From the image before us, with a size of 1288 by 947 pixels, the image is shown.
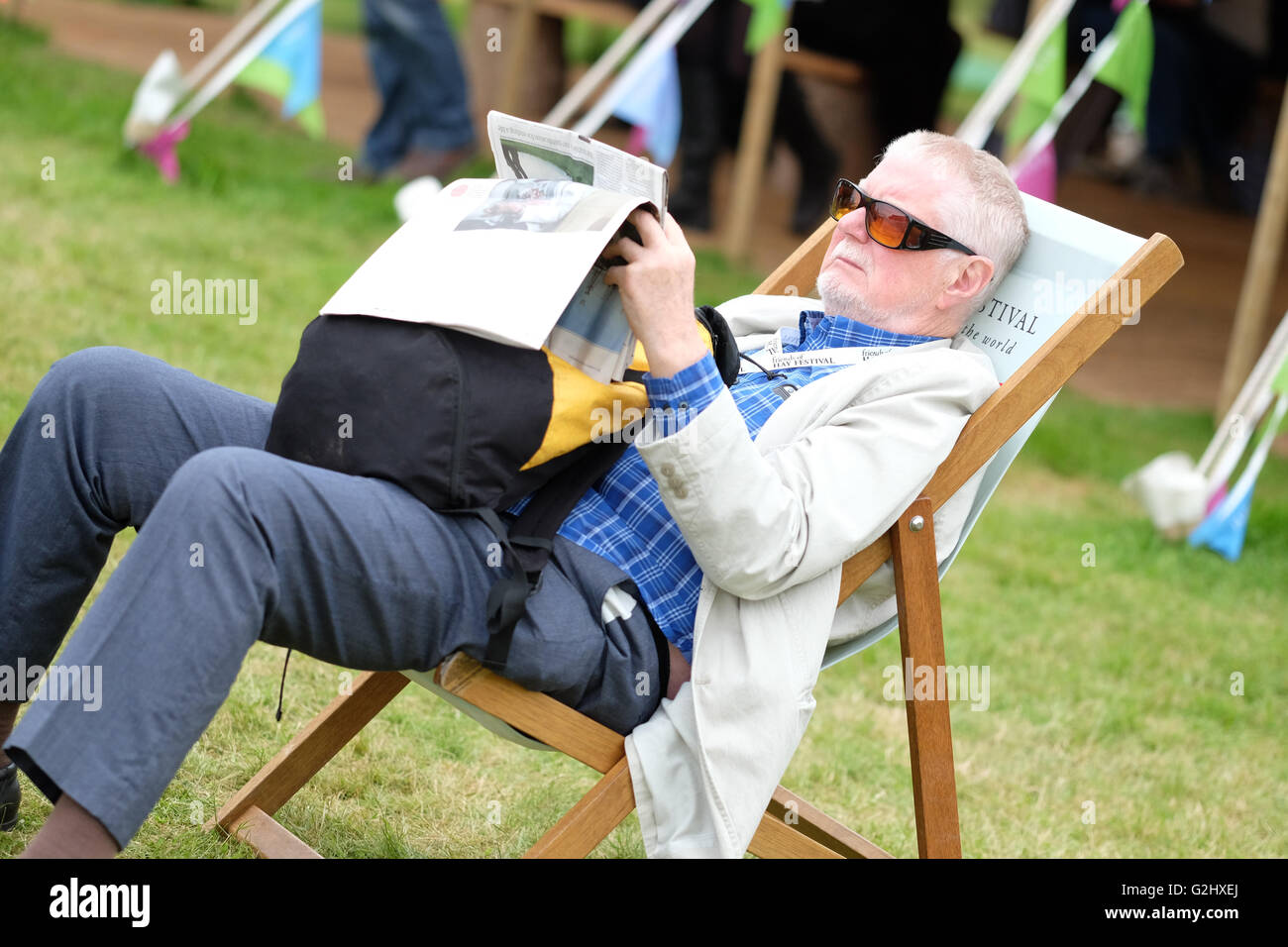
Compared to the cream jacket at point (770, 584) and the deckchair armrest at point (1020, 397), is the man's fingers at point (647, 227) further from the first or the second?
the deckchair armrest at point (1020, 397)

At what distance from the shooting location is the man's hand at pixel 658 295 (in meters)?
2.06

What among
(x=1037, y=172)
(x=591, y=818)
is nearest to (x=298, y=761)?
(x=591, y=818)

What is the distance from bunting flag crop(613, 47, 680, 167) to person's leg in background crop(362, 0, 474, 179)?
5.67ft

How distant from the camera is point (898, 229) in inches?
100.0

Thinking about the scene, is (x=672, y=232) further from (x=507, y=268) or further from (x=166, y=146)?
(x=166, y=146)

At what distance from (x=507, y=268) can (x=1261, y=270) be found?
447 cm

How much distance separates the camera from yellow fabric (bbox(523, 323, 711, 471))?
2100 mm

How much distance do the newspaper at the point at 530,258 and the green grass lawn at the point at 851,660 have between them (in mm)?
1067

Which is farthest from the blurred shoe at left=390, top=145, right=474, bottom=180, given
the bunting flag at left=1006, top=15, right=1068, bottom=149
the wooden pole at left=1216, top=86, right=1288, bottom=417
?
the wooden pole at left=1216, top=86, right=1288, bottom=417

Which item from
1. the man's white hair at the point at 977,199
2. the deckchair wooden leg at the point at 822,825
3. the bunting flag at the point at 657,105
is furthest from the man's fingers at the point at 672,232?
the bunting flag at the point at 657,105

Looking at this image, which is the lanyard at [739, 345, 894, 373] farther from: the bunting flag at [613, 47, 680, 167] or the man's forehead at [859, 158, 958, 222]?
the bunting flag at [613, 47, 680, 167]

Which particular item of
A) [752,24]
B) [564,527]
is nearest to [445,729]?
[564,527]
